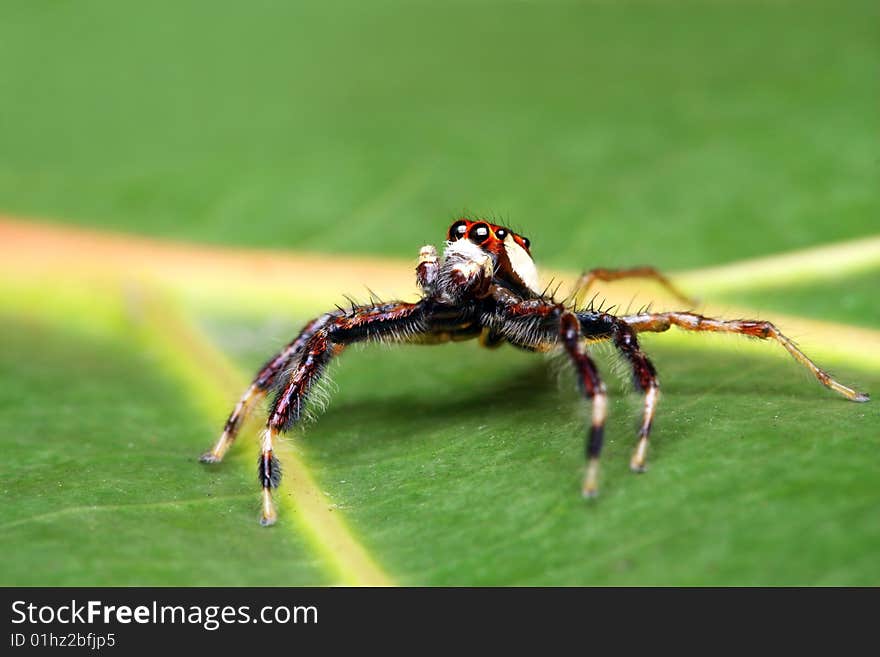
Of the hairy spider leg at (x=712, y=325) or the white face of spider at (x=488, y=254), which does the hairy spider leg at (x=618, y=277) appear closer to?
the white face of spider at (x=488, y=254)

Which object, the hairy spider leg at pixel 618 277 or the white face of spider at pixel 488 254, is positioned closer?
the white face of spider at pixel 488 254

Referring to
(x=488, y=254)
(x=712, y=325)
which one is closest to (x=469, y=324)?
(x=488, y=254)

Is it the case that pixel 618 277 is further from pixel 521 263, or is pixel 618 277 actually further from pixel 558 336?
pixel 558 336

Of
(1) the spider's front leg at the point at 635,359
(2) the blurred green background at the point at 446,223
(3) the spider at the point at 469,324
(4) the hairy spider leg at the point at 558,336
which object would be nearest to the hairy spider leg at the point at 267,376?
(3) the spider at the point at 469,324

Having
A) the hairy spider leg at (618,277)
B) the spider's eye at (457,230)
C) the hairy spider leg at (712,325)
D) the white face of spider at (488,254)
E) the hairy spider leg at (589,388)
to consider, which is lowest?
the hairy spider leg at (589,388)

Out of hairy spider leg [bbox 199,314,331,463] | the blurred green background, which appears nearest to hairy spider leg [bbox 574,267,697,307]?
the blurred green background
